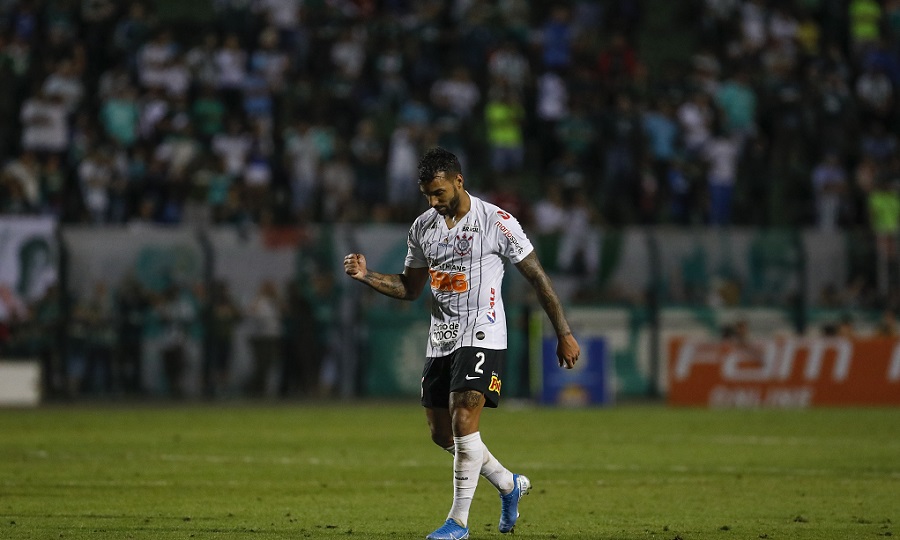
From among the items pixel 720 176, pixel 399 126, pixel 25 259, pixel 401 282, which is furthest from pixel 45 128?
pixel 401 282

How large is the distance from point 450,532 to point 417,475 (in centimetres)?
450

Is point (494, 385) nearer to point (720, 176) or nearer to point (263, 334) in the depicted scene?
point (263, 334)

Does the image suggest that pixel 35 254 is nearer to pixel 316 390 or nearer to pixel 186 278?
pixel 186 278

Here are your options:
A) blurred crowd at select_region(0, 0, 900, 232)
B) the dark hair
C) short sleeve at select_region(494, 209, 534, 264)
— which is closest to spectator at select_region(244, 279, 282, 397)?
blurred crowd at select_region(0, 0, 900, 232)

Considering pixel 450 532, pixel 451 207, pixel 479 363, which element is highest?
pixel 451 207

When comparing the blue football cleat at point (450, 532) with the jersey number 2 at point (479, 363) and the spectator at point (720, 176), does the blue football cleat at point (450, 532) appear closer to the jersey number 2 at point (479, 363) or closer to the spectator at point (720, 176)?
the jersey number 2 at point (479, 363)

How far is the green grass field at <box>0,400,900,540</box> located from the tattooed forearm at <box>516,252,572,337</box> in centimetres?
128

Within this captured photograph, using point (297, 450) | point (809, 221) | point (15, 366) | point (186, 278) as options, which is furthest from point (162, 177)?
point (809, 221)

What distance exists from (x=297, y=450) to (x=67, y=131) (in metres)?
11.2

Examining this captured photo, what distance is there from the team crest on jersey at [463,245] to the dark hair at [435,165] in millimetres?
396

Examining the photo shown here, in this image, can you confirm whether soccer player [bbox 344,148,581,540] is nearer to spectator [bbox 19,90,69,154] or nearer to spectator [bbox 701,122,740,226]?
spectator [bbox 19,90,69,154]

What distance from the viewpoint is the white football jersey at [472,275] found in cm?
877

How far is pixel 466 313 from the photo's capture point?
28.8ft

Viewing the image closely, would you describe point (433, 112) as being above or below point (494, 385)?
above
